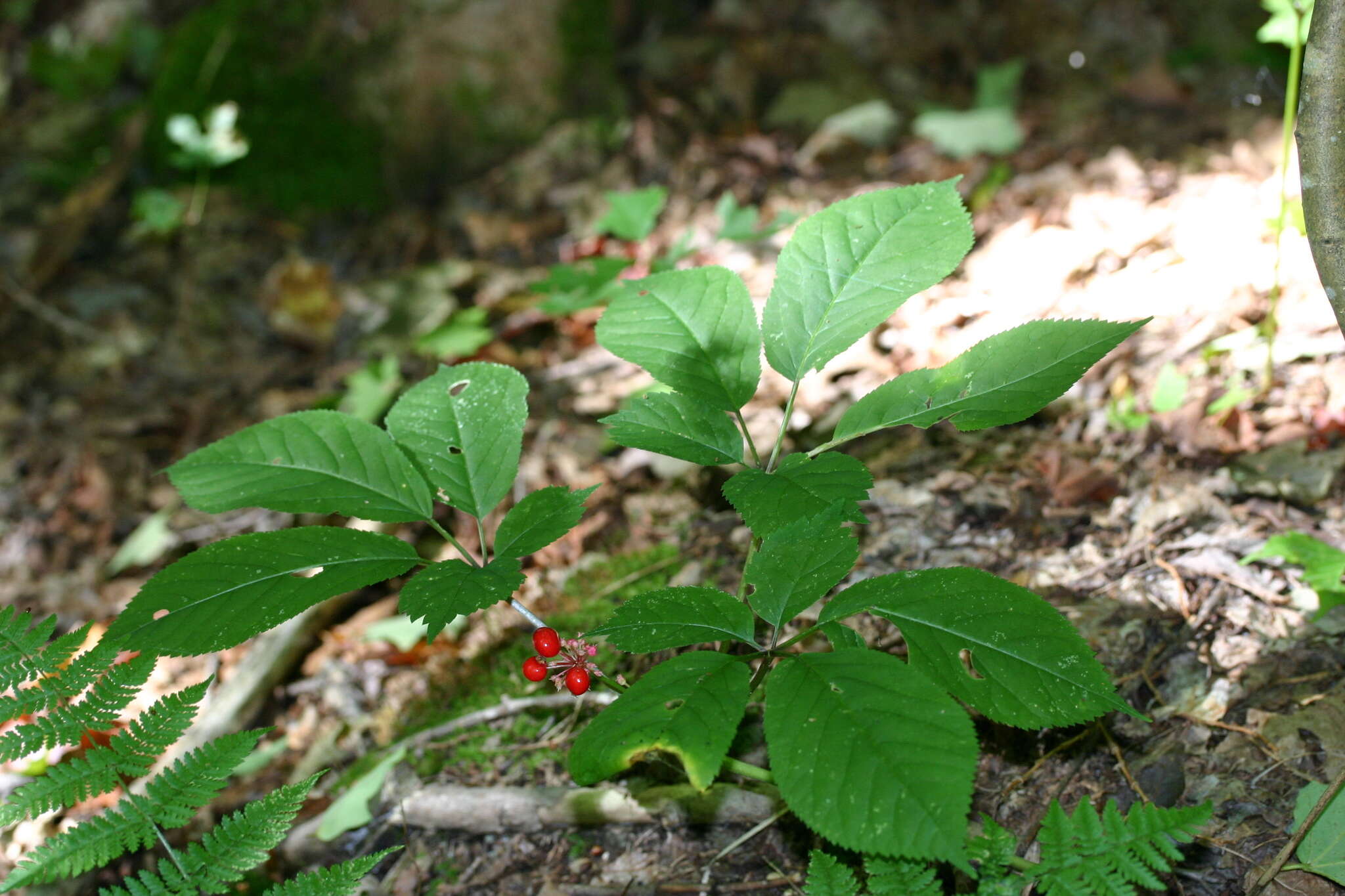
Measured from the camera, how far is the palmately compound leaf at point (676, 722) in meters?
1.08

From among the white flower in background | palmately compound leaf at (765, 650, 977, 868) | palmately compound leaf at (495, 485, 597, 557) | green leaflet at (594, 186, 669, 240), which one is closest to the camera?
palmately compound leaf at (765, 650, 977, 868)

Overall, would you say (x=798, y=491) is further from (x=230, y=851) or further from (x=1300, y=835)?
(x=230, y=851)

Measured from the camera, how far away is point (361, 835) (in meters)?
1.84

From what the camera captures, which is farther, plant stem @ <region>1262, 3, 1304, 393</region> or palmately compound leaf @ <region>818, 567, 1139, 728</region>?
plant stem @ <region>1262, 3, 1304, 393</region>

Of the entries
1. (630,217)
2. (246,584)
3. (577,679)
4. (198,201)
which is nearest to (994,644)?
(577,679)

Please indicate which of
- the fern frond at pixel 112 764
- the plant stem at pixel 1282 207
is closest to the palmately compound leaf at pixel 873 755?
the fern frond at pixel 112 764

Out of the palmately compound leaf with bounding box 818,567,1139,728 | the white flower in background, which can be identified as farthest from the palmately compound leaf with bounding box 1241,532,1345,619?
the white flower in background

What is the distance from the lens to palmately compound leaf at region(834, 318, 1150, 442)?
4.11 feet

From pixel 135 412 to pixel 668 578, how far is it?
2926mm

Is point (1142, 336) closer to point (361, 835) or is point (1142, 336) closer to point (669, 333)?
point (669, 333)

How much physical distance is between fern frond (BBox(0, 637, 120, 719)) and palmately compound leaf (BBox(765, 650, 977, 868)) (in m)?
1.02

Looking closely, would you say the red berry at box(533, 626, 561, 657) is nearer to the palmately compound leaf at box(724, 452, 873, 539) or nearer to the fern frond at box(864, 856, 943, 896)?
the palmately compound leaf at box(724, 452, 873, 539)

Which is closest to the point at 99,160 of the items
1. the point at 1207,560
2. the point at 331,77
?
the point at 331,77

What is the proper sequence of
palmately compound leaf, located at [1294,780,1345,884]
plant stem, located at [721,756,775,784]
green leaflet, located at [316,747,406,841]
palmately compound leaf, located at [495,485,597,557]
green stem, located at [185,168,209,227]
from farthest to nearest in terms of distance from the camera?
1. green stem, located at [185,168,209,227]
2. green leaflet, located at [316,747,406,841]
3. plant stem, located at [721,756,775,784]
4. palmately compound leaf, located at [495,485,597,557]
5. palmately compound leaf, located at [1294,780,1345,884]
